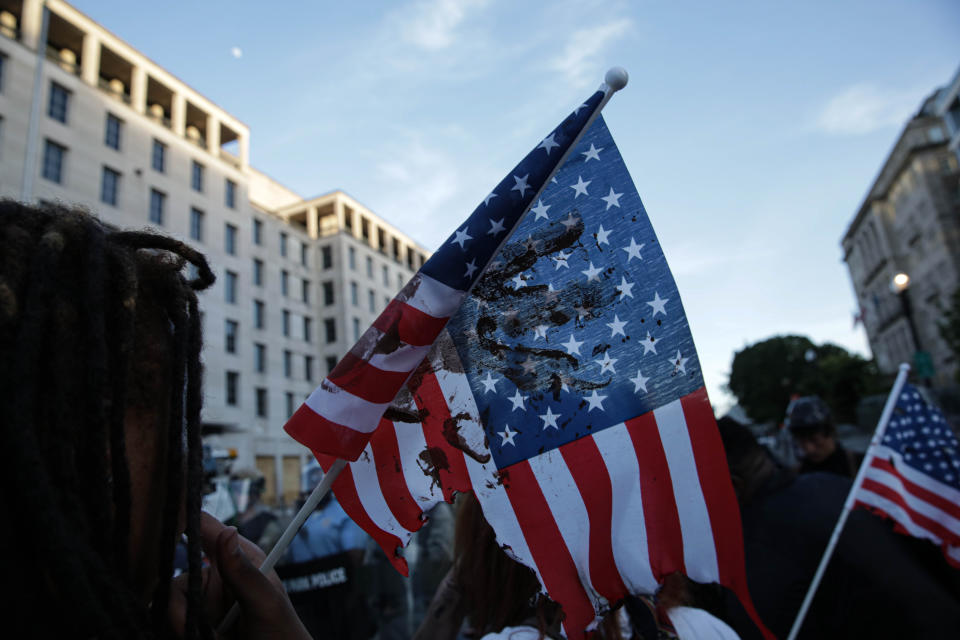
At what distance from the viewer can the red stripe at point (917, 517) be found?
3.58 metres

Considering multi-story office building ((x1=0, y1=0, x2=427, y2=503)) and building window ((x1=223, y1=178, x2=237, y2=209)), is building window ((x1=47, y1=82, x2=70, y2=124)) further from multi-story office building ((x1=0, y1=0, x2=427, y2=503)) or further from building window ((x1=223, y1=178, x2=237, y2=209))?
building window ((x1=223, y1=178, x2=237, y2=209))

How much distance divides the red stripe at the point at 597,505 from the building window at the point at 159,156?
116 feet

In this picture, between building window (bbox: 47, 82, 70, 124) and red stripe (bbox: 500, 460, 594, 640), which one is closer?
red stripe (bbox: 500, 460, 594, 640)

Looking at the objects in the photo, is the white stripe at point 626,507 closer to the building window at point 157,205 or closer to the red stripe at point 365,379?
the red stripe at point 365,379

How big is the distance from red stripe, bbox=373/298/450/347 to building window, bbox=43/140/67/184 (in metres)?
31.0

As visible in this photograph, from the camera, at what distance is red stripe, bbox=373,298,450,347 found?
1.90 metres

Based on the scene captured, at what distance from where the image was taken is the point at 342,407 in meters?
1.83

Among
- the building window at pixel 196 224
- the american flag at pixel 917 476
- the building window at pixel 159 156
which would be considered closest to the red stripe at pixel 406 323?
the american flag at pixel 917 476

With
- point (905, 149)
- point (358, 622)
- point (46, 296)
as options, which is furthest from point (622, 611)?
point (905, 149)

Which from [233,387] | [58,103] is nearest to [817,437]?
[58,103]

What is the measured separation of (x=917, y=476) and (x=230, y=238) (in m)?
37.5

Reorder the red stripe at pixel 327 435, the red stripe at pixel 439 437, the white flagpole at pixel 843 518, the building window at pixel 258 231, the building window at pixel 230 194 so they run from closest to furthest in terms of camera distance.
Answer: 1. the red stripe at pixel 327 435
2. the red stripe at pixel 439 437
3. the white flagpole at pixel 843 518
4. the building window at pixel 230 194
5. the building window at pixel 258 231

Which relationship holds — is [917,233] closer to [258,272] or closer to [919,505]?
[258,272]

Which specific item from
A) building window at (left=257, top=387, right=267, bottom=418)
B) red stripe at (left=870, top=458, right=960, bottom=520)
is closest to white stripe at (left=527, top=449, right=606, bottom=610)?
red stripe at (left=870, top=458, right=960, bottom=520)
